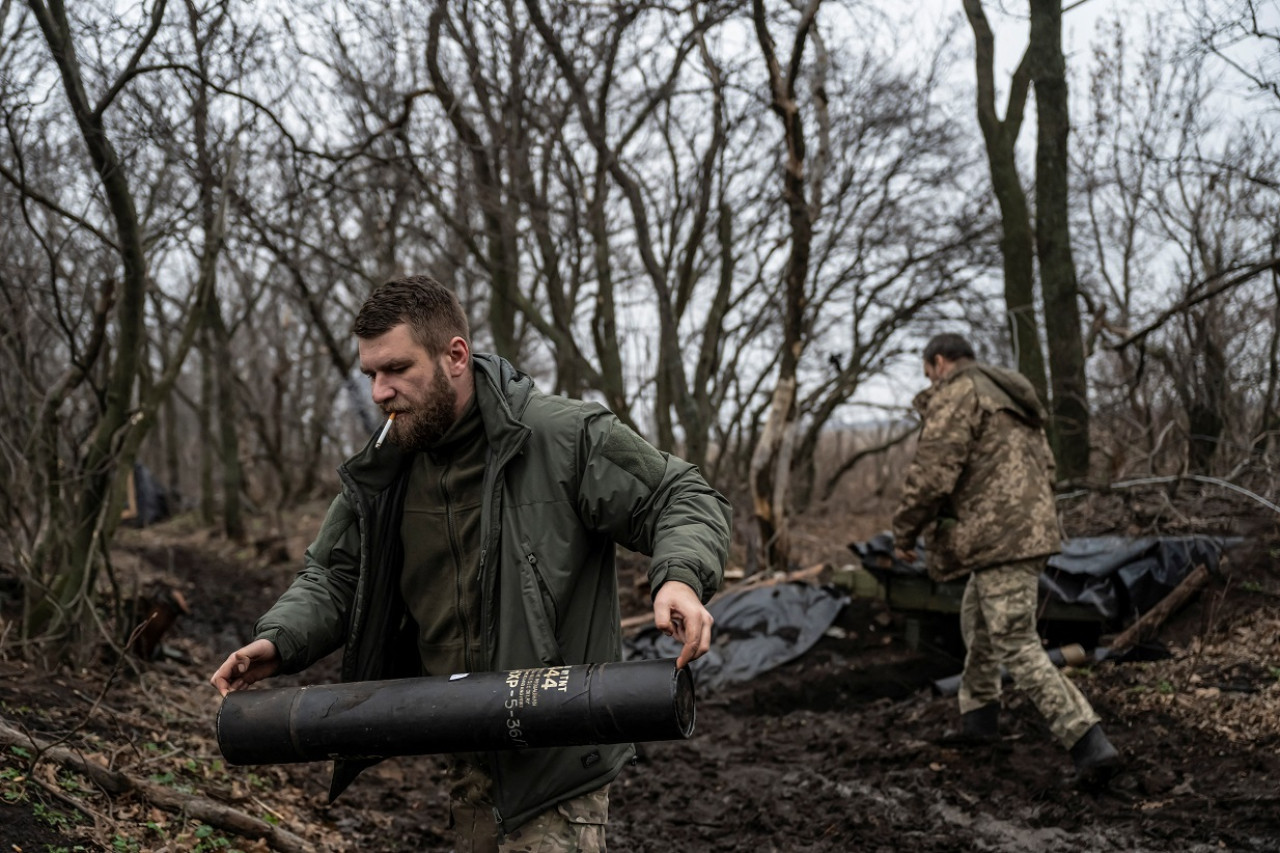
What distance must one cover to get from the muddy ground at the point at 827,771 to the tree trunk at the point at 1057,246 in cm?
257

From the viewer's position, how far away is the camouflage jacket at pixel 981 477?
586cm

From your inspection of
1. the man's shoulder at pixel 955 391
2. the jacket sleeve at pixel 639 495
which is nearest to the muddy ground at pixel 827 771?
the man's shoulder at pixel 955 391

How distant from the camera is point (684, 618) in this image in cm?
248

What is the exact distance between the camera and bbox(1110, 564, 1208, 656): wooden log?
7.16m

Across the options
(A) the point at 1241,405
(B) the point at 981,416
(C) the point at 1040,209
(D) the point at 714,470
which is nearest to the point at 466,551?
(B) the point at 981,416

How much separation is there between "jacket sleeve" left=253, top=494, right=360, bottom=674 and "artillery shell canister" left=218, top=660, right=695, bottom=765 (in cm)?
13

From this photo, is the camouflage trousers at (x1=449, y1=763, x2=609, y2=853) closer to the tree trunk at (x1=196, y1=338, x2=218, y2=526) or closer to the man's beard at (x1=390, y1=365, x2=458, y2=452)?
the man's beard at (x1=390, y1=365, x2=458, y2=452)

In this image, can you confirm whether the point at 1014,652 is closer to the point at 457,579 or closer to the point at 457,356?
the point at 457,579

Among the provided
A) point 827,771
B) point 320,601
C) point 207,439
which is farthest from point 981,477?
point 207,439

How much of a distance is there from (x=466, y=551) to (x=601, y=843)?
87cm

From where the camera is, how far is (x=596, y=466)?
9.57 feet

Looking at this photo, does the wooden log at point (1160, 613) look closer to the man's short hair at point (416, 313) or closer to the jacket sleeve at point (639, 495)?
the jacket sleeve at point (639, 495)

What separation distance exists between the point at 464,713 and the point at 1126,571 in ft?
20.2

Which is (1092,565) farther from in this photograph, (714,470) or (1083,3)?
(714,470)
